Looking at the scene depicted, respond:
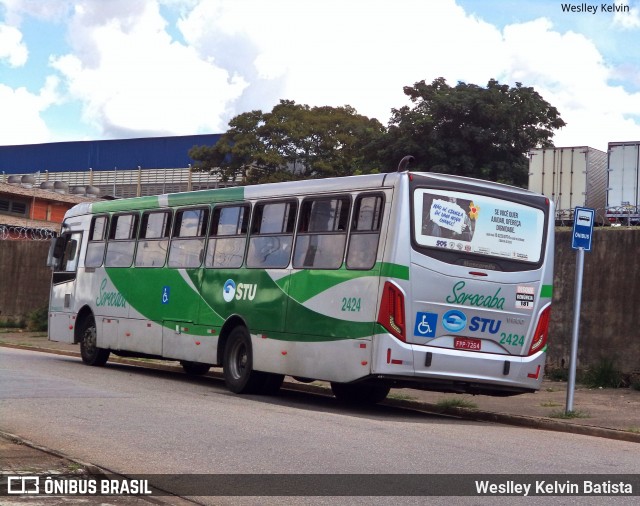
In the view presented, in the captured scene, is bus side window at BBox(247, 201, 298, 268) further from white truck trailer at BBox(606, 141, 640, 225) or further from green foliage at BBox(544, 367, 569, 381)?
white truck trailer at BBox(606, 141, 640, 225)

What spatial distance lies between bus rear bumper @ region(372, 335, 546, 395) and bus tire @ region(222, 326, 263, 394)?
9.96ft

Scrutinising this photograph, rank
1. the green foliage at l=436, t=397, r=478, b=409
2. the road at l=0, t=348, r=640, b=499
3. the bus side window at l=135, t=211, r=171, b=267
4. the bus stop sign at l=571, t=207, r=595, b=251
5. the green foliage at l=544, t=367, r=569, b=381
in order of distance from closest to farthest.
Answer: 1. the road at l=0, t=348, r=640, b=499
2. the bus stop sign at l=571, t=207, r=595, b=251
3. the green foliage at l=436, t=397, r=478, b=409
4. the green foliage at l=544, t=367, r=569, b=381
5. the bus side window at l=135, t=211, r=171, b=267

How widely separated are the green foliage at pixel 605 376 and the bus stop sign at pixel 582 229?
4385 millimetres

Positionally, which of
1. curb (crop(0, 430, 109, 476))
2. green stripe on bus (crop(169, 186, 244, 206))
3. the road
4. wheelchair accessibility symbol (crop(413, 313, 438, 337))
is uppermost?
green stripe on bus (crop(169, 186, 244, 206))

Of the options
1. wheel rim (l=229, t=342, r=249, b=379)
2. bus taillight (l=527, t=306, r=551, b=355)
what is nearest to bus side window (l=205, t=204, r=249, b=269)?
wheel rim (l=229, t=342, r=249, b=379)

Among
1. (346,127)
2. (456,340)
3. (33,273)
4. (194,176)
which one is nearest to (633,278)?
(456,340)

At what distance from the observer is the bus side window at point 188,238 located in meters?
18.6

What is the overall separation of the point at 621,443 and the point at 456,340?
2680 millimetres

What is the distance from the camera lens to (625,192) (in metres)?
30.8

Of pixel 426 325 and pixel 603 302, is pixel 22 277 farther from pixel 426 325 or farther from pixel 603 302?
pixel 426 325

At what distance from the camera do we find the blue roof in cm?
9138

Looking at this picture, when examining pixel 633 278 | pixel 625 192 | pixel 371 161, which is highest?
pixel 371 161

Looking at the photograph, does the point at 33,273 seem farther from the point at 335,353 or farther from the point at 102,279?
the point at 335,353

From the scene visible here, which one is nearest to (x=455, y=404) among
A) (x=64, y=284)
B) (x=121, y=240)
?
(x=121, y=240)
